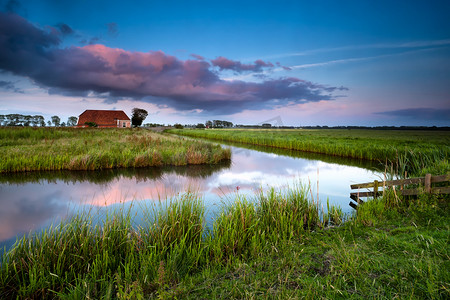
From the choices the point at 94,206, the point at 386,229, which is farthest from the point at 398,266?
the point at 94,206

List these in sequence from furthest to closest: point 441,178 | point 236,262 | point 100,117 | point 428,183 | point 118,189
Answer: point 100,117
point 118,189
point 428,183
point 441,178
point 236,262

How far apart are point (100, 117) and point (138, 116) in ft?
82.4

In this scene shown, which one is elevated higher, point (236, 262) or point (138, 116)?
point (138, 116)

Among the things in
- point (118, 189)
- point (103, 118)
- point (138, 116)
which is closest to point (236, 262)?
point (118, 189)

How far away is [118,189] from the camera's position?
34.4 ft

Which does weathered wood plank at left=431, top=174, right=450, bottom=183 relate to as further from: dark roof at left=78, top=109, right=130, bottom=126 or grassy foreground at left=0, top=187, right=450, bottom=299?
dark roof at left=78, top=109, right=130, bottom=126

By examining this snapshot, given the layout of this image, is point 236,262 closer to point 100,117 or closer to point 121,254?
point 121,254

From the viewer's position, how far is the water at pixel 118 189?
292 inches

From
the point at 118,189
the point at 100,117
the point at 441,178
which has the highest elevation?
the point at 100,117

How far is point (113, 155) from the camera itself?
15.5 metres

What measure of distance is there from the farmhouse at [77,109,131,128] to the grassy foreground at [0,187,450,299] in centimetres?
7074

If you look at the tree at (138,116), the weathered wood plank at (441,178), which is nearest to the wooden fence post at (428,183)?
the weathered wood plank at (441,178)

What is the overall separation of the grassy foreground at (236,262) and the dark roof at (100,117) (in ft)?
235

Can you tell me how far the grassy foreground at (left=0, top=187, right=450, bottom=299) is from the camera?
3.10 meters
